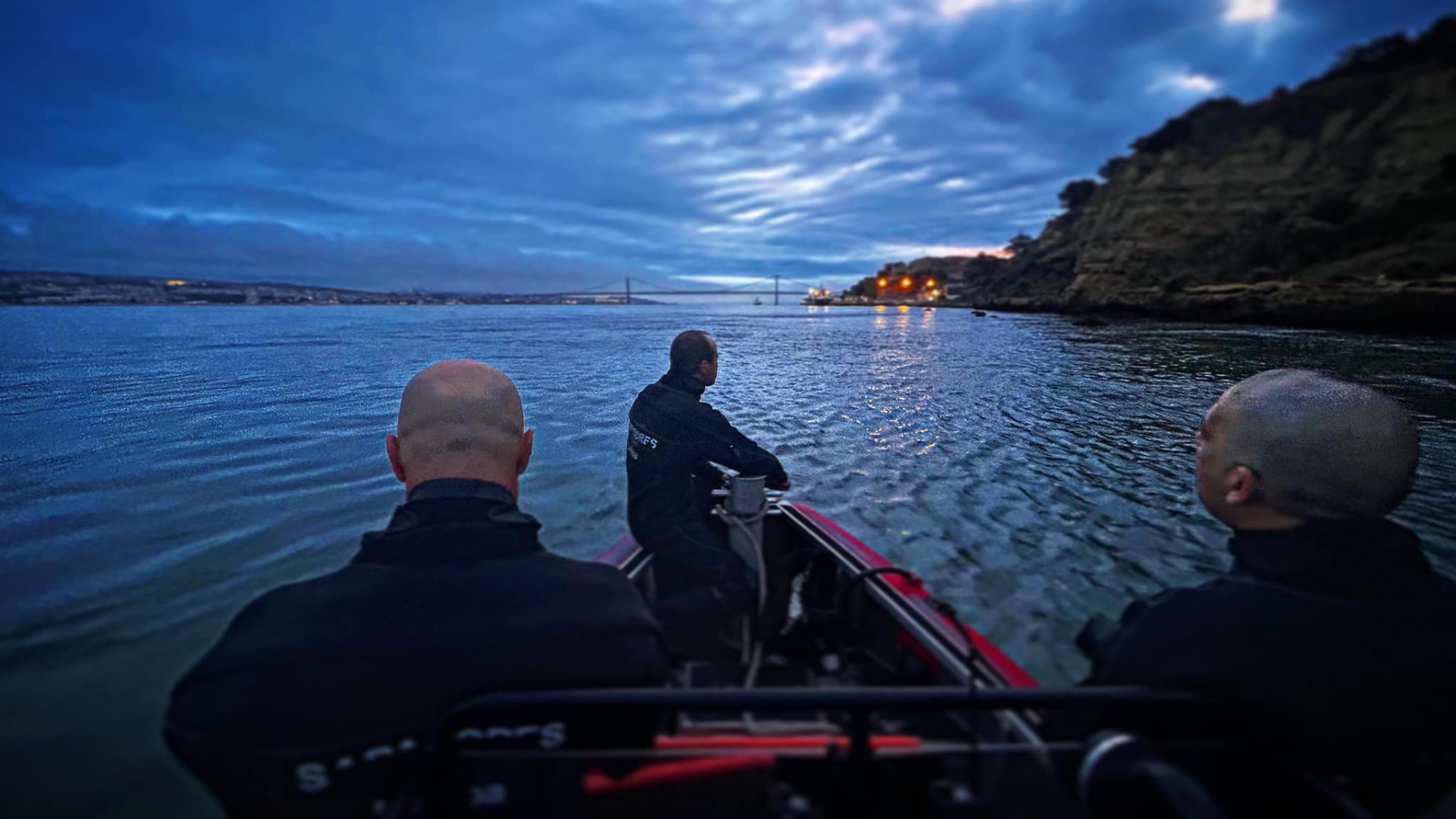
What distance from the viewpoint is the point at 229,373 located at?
A: 826 inches

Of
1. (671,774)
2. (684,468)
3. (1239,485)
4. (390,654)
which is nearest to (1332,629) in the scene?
(1239,485)

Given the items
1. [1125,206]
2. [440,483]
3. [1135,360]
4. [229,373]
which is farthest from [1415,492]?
[1125,206]

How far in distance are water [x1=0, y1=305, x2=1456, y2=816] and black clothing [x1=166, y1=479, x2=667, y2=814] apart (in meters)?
2.72

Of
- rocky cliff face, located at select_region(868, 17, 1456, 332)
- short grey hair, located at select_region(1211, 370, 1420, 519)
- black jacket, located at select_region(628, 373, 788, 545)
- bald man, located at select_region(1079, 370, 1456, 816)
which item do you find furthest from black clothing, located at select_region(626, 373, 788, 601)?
rocky cliff face, located at select_region(868, 17, 1456, 332)

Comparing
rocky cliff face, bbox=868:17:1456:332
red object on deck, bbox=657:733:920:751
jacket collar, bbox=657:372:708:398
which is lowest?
red object on deck, bbox=657:733:920:751

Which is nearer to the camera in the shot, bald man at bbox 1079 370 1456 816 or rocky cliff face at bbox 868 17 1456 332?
bald man at bbox 1079 370 1456 816

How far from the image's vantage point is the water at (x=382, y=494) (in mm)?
4660

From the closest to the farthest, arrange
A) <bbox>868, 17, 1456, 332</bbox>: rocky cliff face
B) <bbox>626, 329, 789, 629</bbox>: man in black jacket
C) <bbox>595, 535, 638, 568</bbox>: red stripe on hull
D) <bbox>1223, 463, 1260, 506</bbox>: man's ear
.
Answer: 1. <bbox>1223, 463, 1260, 506</bbox>: man's ear
2. <bbox>595, 535, 638, 568</bbox>: red stripe on hull
3. <bbox>626, 329, 789, 629</bbox>: man in black jacket
4. <bbox>868, 17, 1456, 332</bbox>: rocky cliff face

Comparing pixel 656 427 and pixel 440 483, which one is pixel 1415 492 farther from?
pixel 440 483

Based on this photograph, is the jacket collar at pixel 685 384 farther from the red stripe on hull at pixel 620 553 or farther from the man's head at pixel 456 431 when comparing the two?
the man's head at pixel 456 431

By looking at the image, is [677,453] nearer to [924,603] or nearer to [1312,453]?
[924,603]

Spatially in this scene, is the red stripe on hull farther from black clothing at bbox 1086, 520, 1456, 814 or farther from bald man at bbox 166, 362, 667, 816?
black clothing at bbox 1086, 520, 1456, 814

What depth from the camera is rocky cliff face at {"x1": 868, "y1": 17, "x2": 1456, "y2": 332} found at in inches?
1492

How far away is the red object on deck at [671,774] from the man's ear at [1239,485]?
2.09 metres
